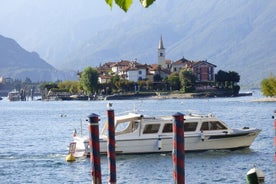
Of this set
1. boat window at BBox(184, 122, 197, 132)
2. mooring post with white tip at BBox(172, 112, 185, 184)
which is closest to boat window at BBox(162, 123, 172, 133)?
boat window at BBox(184, 122, 197, 132)

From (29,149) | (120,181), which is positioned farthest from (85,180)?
(29,149)

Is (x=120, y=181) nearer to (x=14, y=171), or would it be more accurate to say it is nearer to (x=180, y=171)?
(x=14, y=171)

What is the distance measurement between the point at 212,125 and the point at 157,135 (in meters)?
3.82

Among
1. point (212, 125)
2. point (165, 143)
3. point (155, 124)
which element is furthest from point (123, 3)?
point (212, 125)

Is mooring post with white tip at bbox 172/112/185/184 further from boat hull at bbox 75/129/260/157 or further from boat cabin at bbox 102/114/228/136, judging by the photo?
boat cabin at bbox 102/114/228/136

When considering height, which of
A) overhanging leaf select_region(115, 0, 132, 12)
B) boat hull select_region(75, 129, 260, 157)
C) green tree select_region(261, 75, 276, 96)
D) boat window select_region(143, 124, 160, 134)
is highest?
green tree select_region(261, 75, 276, 96)

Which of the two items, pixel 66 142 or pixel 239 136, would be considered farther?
pixel 66 142

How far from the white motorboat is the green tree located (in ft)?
392

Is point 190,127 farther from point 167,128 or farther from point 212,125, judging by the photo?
point 212,125

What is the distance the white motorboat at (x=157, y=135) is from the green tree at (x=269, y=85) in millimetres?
119628

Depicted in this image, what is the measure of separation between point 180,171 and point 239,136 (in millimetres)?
23491

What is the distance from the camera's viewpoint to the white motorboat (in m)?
41.7

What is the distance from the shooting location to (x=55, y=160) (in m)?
43.4

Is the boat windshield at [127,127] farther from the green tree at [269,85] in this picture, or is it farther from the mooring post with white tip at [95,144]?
the green tree at [269,85]
